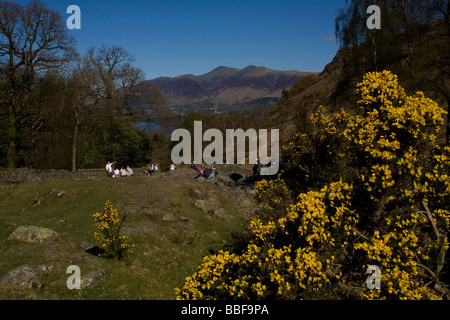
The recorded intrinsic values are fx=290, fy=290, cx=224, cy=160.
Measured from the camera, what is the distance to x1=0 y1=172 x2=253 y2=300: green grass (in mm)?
9102

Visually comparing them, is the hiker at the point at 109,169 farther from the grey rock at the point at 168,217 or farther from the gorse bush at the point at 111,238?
the gorse bush at the point at 111,238

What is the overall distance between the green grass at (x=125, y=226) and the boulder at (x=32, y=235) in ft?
0.82

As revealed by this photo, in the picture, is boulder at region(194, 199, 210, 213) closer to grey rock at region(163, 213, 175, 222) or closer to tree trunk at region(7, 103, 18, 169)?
grey rock at region(163, 213, 175, 222)

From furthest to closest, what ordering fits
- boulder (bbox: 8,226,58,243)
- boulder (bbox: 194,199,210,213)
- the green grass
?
1. boulder (bbox: 194,199,210,213)
2. boulder (bbox: 8,226,58,243)
3. the green grass

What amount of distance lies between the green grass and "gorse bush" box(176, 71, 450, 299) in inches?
152

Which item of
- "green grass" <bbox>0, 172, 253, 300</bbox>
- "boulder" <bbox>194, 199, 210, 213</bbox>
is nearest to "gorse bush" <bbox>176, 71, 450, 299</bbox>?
"green grass" <bbox>0, 172, 253, 300</bbox>

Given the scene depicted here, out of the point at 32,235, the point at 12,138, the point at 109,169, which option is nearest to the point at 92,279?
the point at 32,235

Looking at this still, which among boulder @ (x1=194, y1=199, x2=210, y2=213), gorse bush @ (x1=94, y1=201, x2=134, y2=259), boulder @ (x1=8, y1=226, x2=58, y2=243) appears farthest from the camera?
boulder @ (x1=194, y1=199, x2=210, y2=213)

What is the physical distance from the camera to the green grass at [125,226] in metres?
9.10

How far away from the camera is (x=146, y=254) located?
12141 mm

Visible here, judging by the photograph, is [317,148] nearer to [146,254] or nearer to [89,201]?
[146,254]

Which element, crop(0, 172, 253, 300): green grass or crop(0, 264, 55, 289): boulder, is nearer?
crop(0, 264, 55, 289): boulder

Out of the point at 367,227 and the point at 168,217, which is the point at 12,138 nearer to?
the point at 168,217
